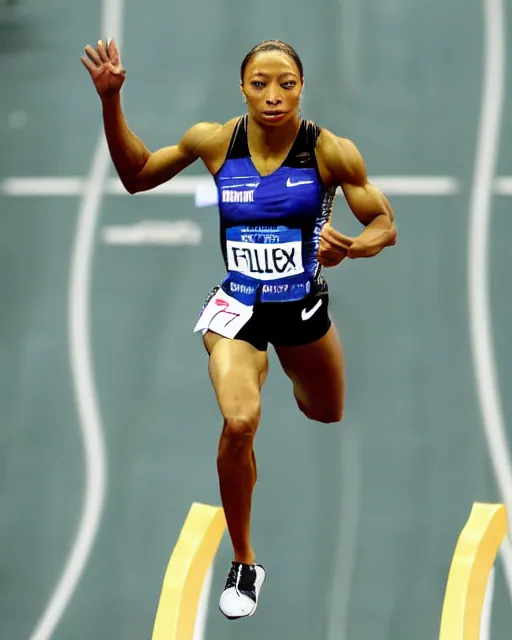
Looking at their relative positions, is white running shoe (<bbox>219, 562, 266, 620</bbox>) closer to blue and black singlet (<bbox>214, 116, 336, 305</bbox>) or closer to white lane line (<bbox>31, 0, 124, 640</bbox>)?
blue and black singlet (<bbox>214, 116, 336, 305</bbox>)

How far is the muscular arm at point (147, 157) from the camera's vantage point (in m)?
4.07

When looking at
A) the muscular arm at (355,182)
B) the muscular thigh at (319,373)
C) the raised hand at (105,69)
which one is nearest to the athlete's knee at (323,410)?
the muscular thigh at (319,373)

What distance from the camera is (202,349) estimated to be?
6.50 meters

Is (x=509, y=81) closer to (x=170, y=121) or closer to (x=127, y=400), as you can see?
(x=170, y=121)

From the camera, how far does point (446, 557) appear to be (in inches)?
250

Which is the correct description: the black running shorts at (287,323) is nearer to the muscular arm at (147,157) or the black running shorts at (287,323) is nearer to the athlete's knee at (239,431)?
the athlete's knee at (239,431)

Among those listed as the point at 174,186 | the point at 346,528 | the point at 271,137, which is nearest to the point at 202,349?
the point at 174,186

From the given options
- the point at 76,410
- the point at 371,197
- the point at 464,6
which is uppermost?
the point at 464,6

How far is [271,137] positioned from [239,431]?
96 cm

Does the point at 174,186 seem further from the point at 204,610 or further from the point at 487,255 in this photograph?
the point at 204,610

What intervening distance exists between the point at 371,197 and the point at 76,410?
118 inches

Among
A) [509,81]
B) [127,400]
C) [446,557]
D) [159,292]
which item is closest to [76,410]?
[127,400]

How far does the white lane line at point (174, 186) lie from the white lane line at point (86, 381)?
0.08 metres

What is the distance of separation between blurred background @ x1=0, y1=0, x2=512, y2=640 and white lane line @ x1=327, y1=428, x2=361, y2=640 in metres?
0.01
